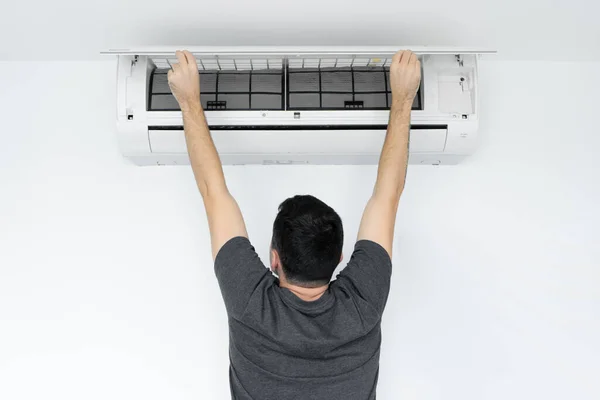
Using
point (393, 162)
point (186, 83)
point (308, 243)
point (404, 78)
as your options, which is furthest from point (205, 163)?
point (404, 78)

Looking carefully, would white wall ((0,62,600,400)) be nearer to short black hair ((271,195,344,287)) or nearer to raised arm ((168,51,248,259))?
raised arm ((168,51,248,259))

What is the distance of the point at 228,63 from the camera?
173 centimetres

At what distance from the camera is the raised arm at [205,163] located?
1.30m

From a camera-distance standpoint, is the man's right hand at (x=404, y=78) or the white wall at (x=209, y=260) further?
the white wall at (x=209, y=260)

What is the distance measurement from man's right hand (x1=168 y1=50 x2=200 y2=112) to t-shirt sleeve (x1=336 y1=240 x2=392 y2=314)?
0.58m

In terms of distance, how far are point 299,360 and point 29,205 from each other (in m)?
1.13

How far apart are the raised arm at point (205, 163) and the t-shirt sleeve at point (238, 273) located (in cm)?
4

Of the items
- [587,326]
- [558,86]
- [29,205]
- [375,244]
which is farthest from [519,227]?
[29,205]

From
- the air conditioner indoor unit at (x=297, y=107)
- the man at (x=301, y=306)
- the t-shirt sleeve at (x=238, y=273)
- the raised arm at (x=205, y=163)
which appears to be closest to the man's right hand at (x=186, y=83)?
the raised arm at (x=205, y=163)

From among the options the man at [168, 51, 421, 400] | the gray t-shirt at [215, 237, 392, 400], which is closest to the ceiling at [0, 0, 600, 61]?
the man at [168, 51, 421, 400]

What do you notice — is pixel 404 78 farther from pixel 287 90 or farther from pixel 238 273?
pixel 238 273

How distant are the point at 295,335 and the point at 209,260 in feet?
2.26

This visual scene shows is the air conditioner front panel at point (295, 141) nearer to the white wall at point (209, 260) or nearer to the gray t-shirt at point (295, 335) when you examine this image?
the white wall at point (209, 260)

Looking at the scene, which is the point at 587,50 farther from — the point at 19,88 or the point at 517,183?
the point at 19,88
